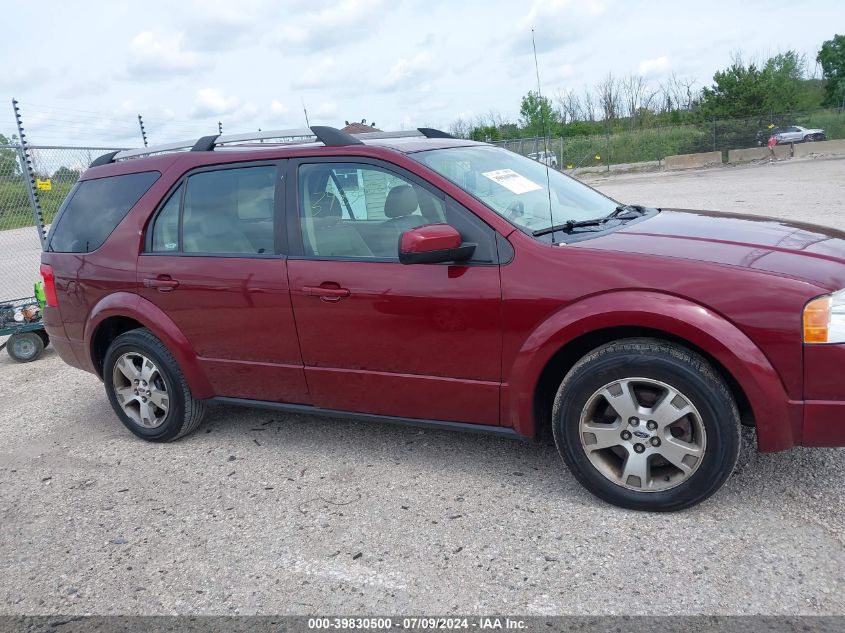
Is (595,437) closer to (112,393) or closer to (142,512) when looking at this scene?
(142,512)

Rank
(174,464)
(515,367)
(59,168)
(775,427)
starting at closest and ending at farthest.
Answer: (775,427)
(515,367)
(174,464)
(59,168)

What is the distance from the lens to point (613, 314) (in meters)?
3.02

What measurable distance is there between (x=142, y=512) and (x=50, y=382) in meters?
3.34

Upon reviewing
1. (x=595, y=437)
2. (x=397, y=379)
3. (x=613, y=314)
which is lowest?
(x=595, y=437)

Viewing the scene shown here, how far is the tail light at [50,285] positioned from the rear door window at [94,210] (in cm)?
14

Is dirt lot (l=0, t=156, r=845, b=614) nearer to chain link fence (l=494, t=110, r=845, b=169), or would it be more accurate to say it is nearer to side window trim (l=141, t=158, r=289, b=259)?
side window trim (l=141, t=158, r=289, b=259)

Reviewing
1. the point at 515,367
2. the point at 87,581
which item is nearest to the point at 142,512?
the point at 87,581

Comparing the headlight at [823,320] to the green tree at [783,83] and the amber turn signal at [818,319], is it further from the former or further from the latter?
the green tree at [783,83]

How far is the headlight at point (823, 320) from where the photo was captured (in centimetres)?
275

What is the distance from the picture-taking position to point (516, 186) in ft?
12.6

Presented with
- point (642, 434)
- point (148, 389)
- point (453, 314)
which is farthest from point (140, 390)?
point (642, 434)

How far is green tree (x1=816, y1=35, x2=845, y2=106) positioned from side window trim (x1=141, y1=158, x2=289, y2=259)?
177 feet

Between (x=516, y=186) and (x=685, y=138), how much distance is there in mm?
38456

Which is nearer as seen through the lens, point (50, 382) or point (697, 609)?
point (697, 609)
